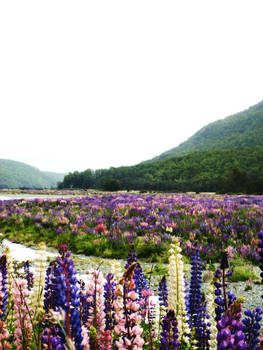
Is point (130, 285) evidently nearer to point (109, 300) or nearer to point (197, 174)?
point (109, 300)

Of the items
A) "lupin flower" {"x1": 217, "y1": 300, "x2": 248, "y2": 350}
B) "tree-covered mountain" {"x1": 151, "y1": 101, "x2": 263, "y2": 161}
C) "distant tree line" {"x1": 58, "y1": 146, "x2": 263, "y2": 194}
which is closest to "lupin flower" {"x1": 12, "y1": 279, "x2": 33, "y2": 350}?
"lupin flower" {"x1": 217, "y1": 300, "x2": 248, "y2": 350}

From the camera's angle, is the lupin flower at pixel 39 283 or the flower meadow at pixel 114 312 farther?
the lupin flower at pixel 39 283

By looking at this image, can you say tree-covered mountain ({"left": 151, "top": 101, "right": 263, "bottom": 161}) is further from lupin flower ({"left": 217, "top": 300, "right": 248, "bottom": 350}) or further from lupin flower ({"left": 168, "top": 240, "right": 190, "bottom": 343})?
lupin flower ({"left": 217, "top": 300, "right": 248, "bottom": 350})

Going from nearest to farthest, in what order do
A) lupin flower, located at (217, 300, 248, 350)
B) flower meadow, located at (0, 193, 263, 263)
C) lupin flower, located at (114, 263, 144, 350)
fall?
lupin flower, located at (217, 300, 248, 350) < lupin flower, located at (114, 263, 144, 350) < flower meadow, located at (0, 193, 263, 263)

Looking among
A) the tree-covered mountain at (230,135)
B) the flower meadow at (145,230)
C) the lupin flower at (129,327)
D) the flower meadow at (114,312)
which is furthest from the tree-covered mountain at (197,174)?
the lupin flower at (129,327)

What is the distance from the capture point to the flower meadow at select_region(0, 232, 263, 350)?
1365 mm

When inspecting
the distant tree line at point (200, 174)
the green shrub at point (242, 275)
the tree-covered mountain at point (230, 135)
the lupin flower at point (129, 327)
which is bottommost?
the green shrub at point (242, 275)

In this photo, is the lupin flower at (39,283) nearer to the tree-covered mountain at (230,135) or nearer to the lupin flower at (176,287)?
the lupin flower at (176,287)

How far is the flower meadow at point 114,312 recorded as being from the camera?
1.37 meters

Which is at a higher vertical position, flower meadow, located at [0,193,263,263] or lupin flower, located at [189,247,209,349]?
lupin flower, located at [189,247,209,349]

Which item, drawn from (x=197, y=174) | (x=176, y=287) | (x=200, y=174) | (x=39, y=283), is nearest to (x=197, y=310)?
(x=176, y=287)

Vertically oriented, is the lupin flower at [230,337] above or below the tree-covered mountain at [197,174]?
below

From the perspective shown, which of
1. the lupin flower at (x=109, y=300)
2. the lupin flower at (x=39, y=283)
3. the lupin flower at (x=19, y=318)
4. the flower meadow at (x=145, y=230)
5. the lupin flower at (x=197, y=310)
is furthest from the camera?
the flower meadow at (x=145, y=230)

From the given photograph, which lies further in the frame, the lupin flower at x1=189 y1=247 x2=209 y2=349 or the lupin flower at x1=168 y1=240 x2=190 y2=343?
the lupin flower at x1=189 y1=247 x2=209 y2=349
